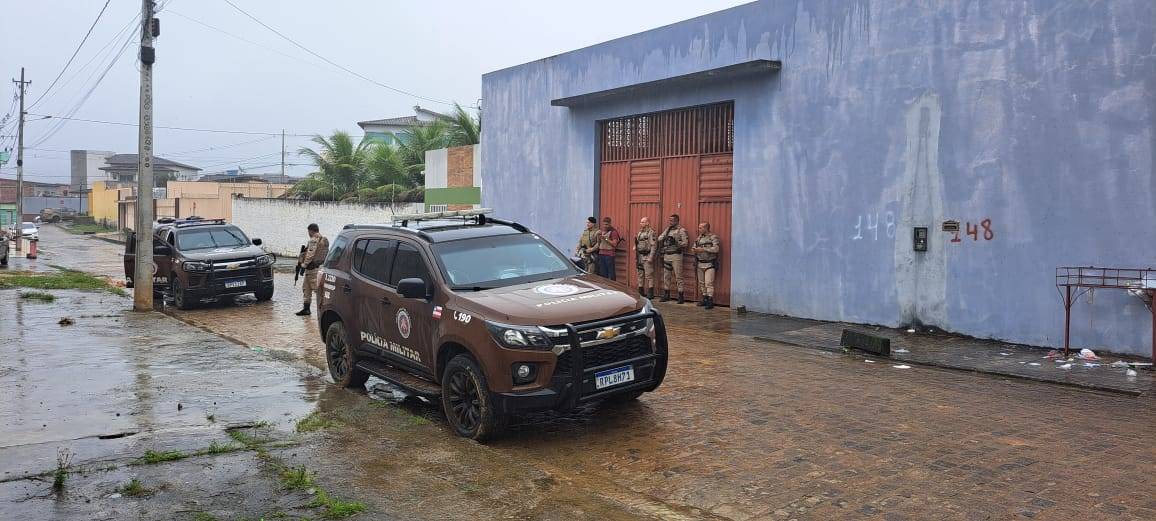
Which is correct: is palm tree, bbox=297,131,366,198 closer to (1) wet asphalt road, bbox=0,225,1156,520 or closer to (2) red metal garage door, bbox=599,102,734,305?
(2) red metal garage door, bbox=599,102,734,305

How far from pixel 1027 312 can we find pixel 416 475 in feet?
28.1

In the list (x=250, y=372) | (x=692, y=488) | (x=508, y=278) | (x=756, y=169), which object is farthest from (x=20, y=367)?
(x=756, y=169)

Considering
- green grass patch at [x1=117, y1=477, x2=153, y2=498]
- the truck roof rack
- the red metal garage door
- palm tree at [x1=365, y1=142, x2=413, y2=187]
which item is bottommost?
green grass patch at [x1=117, y1=477, x2=153, y2=498]

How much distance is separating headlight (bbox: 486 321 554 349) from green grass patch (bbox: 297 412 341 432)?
1.94 metres

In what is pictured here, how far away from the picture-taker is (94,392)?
9.16 metres

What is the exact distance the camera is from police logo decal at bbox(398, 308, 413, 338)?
26.2 ft

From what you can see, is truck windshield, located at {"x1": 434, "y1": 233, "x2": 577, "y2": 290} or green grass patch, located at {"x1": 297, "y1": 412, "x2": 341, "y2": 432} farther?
truck windshield, located at {"x1": 434, "y1": 233, "x2": 577, "y2": 290}

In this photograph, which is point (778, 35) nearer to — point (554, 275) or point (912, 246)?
point (912, 246)

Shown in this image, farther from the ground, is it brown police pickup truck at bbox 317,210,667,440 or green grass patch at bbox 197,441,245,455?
brown police pickup truck at bbox 317,210,667,440

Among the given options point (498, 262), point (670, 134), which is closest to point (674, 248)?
point (670, 134)

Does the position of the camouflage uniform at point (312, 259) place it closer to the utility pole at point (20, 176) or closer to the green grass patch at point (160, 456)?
the green grass patch at point (160, 456)

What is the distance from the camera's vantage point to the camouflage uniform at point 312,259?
1537 cm

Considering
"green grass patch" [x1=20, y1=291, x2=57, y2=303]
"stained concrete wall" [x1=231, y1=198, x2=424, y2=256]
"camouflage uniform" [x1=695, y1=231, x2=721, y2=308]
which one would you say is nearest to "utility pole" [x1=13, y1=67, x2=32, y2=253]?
"stained concrete wall" [x1=231, y1=198, x2=424, y2=256]

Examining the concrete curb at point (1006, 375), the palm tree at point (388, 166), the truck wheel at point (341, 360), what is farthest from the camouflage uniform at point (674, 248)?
the palm tree at point (388, 166)
